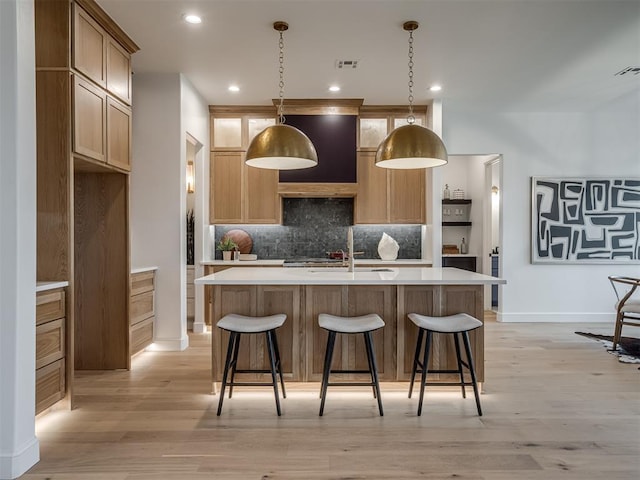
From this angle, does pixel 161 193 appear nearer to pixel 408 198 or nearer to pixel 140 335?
pixel 140 335

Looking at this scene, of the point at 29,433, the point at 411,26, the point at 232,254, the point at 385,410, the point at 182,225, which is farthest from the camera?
the point at 232,254

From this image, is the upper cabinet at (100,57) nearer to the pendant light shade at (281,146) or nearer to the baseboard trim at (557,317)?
the pendant light shade at (281,146)

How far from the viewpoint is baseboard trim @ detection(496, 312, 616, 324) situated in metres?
5.98

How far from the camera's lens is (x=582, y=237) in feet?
19.8

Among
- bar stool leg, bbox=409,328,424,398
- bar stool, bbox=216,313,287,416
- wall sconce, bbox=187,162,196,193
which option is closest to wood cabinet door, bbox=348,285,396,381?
bar stool leg, bbox=409,328,424,398

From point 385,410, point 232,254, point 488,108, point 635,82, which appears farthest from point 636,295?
point 232,254

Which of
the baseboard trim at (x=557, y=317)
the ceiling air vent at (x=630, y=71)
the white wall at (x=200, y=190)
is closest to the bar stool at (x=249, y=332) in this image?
the white wall at (x=200, y=190)

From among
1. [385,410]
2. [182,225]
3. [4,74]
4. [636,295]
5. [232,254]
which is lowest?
[385,410]

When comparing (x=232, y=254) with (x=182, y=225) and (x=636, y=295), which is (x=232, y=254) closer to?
(x=182, y=225)

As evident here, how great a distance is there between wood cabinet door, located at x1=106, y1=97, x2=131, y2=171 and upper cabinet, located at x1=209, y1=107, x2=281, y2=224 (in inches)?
76.1

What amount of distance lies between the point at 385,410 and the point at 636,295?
16.0 ft

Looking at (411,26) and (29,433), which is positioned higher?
(411,26)

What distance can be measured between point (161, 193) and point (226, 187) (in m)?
1.31

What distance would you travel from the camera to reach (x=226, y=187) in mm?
5773
